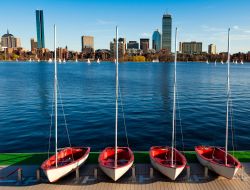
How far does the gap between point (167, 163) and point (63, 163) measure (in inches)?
367

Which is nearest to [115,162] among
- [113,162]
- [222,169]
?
[113,162]

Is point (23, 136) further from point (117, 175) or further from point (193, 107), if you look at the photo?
point (193, 107)

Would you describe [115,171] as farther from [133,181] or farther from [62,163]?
[62,163]

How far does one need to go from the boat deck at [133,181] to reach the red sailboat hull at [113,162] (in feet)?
2.17

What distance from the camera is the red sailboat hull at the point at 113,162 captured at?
68.5 feet

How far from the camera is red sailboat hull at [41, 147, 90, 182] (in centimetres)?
2081

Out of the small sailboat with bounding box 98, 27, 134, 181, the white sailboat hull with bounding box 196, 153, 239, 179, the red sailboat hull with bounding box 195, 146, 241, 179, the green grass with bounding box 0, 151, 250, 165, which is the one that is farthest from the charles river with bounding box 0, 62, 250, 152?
the white sailboat hull with bounding box 196, 153, 239, 179

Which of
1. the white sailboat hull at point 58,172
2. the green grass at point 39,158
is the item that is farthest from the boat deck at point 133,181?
the green grass at point 39,158

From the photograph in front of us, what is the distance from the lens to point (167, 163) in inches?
957

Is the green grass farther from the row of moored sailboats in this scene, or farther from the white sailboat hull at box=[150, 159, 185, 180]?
the white sailboat hull at box=[150, 159, 185, 180]

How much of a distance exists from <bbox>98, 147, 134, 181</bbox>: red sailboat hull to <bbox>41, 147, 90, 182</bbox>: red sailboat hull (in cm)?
186

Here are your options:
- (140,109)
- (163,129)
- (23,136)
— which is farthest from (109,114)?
(23,136)

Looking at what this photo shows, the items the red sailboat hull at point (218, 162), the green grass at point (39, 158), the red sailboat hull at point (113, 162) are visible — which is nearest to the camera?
the red sailboat hull at point (113, 162)

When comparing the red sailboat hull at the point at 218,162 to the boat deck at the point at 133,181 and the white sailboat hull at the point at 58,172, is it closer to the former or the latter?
the boat deck at the point at 133,181
